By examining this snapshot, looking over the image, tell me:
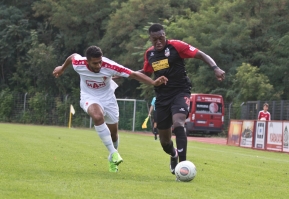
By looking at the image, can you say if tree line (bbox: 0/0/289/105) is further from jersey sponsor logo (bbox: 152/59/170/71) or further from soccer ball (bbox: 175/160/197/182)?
soccer ball (bbox: 175/160/197/182)

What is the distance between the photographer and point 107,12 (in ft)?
176

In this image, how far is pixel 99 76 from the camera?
34.7ft

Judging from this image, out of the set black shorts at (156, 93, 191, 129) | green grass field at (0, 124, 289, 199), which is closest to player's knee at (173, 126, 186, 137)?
black shorts at (156, 93, 191, 129)

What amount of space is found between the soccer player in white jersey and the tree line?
26708 millimetres

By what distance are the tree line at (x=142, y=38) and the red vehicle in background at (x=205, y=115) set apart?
188 cm

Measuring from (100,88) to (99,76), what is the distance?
0.30 meters

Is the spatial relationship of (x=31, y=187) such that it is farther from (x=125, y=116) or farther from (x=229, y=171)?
(x=125, y=116)

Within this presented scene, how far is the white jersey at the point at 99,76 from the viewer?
34.2ft

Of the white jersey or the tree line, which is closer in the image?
the white jersey

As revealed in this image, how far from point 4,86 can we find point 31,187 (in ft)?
167

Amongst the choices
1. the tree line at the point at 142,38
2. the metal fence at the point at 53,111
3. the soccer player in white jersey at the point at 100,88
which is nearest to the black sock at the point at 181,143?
the soccer player in white jersey at the point at 100,88


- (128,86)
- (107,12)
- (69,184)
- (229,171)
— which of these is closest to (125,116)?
(128,86)

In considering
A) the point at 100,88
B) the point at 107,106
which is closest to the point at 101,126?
the point at 107,106

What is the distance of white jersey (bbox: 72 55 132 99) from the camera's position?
1042cm
